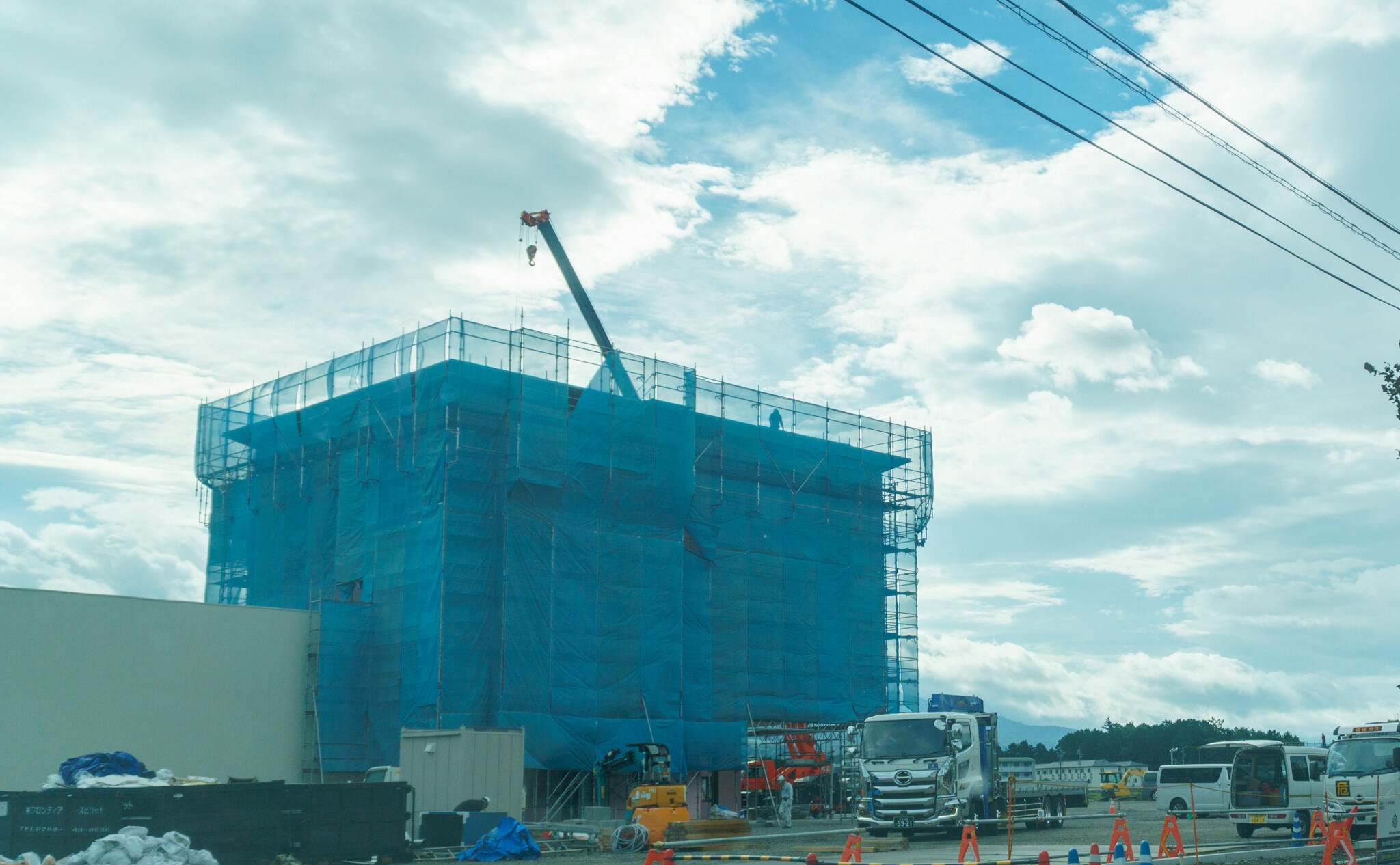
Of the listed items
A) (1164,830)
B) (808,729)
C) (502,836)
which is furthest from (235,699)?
(1164,830)

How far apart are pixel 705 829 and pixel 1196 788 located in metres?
17.3

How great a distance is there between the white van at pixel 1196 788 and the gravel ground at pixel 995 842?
2.06 metres

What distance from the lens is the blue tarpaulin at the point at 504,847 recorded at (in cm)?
2430

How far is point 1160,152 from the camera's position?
1670 centimetres

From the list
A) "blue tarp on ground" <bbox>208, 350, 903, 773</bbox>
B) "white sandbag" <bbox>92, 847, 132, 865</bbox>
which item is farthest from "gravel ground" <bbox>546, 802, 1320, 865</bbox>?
"white sandbag" <bbox>92, 847, 132, 865</bbox>

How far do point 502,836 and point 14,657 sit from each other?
14.0 m

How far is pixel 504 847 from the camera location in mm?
24359

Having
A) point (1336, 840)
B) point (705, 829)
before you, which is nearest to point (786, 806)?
point (705, 829)

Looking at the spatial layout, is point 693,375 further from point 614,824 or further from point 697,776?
point 614,824

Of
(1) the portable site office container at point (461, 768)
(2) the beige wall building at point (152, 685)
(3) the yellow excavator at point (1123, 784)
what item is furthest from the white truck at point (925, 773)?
(3) the yellow excavator at point (1123, 784)

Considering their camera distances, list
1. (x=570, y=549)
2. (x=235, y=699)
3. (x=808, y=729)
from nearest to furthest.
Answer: (x=235, y=699)
(x=570, y=549)
(x=808, y=729)

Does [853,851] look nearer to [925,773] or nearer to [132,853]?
[132,853]

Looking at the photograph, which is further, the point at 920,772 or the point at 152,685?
the point at 152,685

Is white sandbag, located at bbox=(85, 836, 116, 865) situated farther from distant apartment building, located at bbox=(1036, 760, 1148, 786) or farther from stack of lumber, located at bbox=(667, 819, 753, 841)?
distant apartment building, located at bbox=(1036, 760, 1148, 786)
